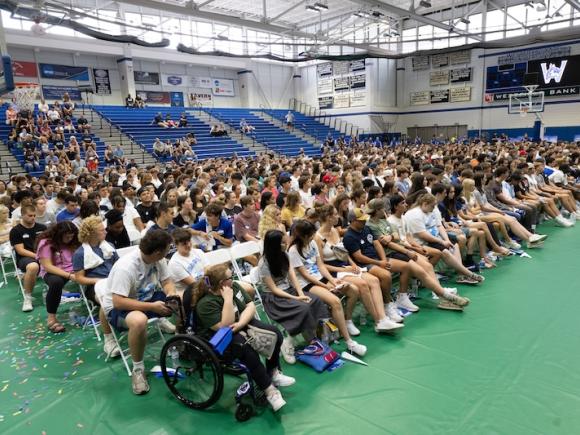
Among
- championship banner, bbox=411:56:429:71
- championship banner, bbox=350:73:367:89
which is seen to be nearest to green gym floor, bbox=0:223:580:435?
championship banner, bbox=350:73:367:89

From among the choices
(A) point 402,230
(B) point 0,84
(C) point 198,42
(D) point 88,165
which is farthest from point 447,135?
(B) point 0,84

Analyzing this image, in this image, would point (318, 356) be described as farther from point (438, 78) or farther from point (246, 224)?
point (438, 78)

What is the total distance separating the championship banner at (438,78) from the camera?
85.8ft

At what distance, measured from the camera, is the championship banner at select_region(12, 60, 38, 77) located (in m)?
19.6

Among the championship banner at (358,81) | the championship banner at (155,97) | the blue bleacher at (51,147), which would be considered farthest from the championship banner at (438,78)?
the blue bleacher at (51,147)

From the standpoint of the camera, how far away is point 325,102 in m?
30.3

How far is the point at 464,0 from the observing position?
22.0 m

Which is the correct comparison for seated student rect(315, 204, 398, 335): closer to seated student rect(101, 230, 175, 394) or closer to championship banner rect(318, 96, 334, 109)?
seated student rect(101, 230, 175, 394)

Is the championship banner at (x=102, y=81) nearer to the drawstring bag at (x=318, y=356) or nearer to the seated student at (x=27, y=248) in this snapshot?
the seated student at (x=27, y=248)

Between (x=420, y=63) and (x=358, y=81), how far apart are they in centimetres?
436

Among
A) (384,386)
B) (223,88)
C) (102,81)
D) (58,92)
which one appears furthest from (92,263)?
(223,88)

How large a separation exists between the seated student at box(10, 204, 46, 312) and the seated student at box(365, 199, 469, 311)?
13.6ft

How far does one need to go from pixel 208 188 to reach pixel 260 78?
2356 centimetres

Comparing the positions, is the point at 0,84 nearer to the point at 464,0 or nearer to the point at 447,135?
the point at 464,0
